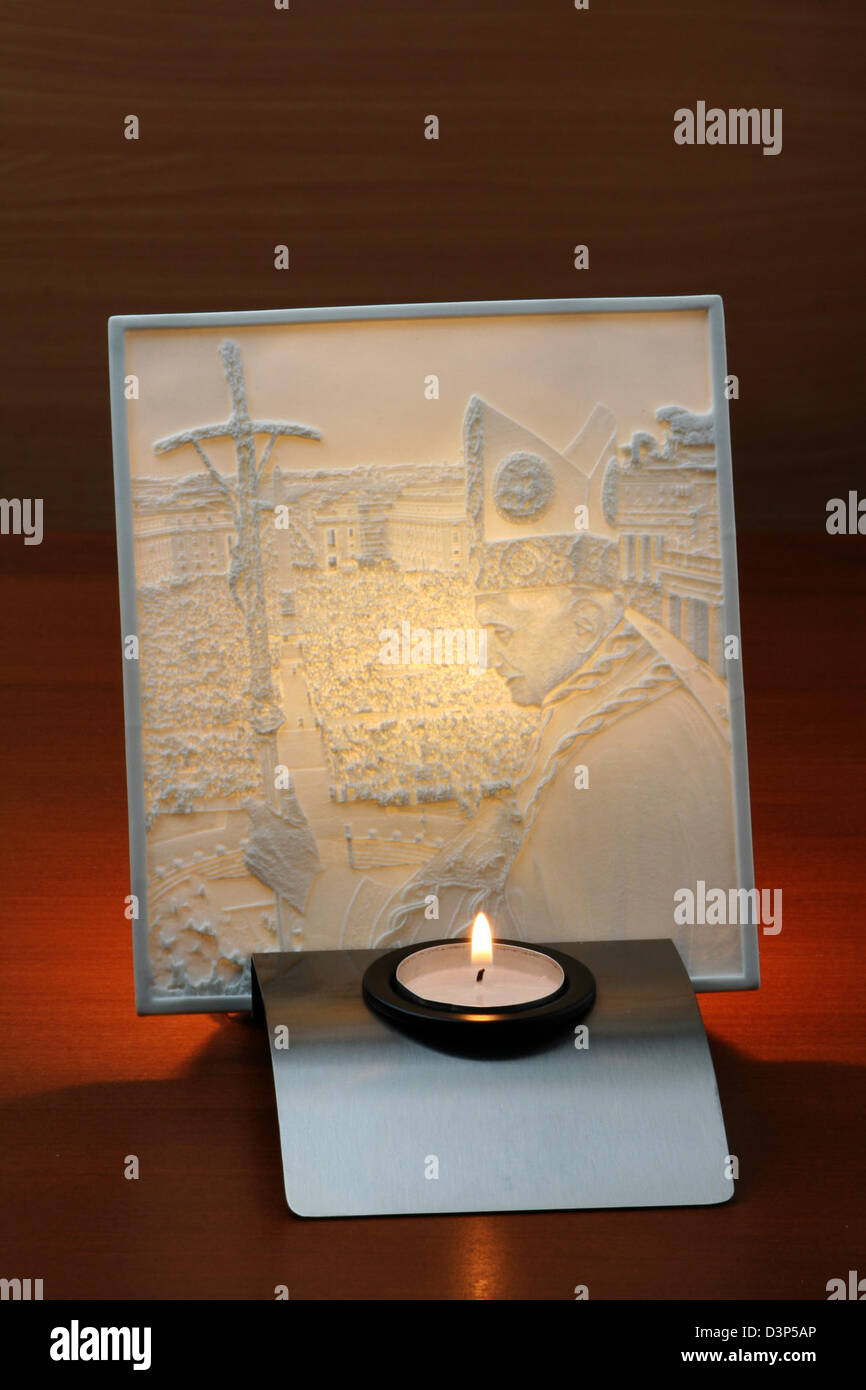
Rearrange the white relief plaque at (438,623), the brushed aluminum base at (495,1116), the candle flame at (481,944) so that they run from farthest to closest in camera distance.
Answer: the white relief plaque at (438,623) → the candle flame at (481,944) → the brushed aluminum base at (495,1116)

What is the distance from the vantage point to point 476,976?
1051mm

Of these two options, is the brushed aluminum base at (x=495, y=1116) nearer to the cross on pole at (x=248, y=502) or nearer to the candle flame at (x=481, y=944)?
the candle flame at (x=481, y=944)

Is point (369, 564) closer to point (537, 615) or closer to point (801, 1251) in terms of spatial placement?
point (537, 615)

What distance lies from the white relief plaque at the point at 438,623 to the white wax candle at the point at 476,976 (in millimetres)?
84

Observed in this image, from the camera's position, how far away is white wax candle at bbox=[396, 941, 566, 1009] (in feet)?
3.34

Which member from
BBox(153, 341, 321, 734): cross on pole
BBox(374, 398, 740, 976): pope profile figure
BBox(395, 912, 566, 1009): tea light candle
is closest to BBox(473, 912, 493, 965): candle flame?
BBox(395, 912, 566, 1009): tea light candle

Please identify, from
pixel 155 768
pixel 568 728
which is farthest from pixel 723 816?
pixel 155 768

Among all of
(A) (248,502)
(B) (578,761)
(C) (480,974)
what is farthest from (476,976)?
(A) (248,502)

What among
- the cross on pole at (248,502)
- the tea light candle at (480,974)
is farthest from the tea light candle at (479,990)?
the cross on pole at (248,502)

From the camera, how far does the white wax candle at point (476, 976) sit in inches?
40.1

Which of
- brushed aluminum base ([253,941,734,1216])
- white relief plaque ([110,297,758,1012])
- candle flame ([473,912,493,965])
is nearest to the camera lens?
brushed aluminum base ([253,941,734,1216])

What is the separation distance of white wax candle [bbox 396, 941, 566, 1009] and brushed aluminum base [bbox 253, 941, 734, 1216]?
38mm

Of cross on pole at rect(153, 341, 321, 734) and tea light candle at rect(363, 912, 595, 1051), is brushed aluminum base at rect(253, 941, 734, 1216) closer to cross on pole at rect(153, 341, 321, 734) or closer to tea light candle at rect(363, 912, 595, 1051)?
tea light candle at rect(363, 912, 595, 1051)

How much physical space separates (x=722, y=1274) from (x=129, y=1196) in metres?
0.38
